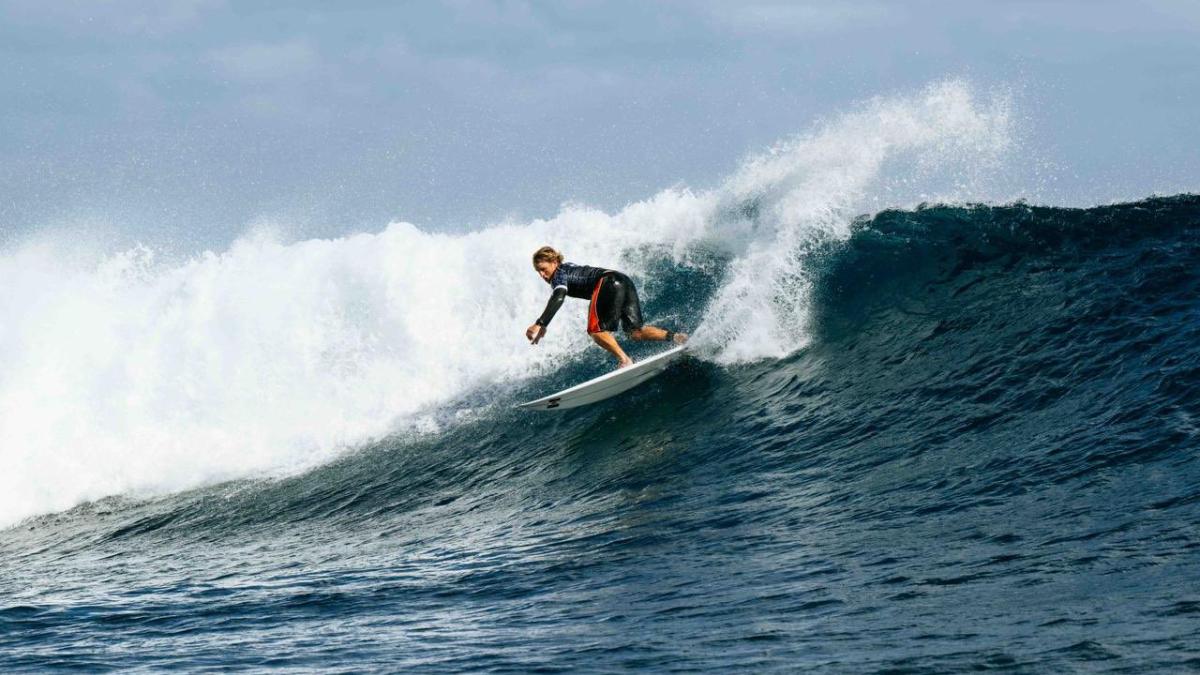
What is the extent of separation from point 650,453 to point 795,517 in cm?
263

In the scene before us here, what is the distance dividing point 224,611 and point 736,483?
3.72 m

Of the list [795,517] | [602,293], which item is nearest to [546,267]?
[602,293]

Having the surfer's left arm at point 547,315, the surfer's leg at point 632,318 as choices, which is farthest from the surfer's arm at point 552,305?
the surfer's leg at point 632,318

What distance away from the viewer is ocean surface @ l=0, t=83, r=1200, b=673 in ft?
16.8

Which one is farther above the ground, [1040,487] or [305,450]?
[305,450]

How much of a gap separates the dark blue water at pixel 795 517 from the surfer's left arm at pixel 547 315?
50.0 inches

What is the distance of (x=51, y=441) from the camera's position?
14062 millimetres

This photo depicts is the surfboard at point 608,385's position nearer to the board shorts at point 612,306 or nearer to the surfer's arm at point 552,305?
the board shorts at point 612,306

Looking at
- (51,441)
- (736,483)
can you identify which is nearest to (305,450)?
(51,441)

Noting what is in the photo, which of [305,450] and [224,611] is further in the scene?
[305,450]

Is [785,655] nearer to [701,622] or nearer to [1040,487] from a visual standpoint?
[701,622]

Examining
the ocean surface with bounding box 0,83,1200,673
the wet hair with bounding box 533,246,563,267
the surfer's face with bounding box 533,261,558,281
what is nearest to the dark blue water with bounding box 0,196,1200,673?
the ocean surface with bounding box 0,83,1200,673

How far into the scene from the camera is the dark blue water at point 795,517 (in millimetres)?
4828

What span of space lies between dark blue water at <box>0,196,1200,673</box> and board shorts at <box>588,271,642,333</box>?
3.28ft
